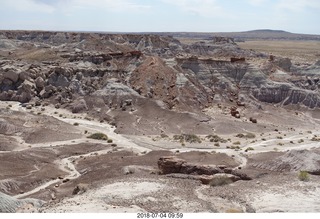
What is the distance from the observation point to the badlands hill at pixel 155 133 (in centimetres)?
2336

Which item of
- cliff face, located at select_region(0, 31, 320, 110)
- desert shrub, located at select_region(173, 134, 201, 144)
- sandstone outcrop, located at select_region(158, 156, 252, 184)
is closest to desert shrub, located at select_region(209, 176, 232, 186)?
sandstone outcrop, located at select_region(158, 156, 252, 184)

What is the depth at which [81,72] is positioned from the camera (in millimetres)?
66938

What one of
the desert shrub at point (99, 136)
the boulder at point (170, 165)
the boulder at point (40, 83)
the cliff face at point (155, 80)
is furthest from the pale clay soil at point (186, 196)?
the boulder at point (40, 83)

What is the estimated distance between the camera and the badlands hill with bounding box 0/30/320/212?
76.6 ft

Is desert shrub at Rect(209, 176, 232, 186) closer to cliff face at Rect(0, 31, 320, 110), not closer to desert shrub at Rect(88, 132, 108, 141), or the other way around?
desert shrub at Rect(88, 132, 108, 141)

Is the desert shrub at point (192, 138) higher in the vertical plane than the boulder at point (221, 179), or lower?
lower

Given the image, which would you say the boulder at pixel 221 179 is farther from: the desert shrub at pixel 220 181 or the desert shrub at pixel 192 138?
the desert shrub at pixel 192 138

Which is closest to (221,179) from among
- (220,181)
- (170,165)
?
(220,181)

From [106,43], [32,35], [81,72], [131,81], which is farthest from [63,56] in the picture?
[32,35]

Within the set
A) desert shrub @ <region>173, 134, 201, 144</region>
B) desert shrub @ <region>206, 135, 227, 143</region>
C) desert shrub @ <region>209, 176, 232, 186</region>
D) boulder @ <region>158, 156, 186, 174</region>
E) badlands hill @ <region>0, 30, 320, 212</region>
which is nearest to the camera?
badlands hill @ <region>0, 30, 320, 212</region>

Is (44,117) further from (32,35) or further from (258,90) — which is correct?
(32,35)

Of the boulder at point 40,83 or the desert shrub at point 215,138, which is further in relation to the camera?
the boulder at point 40,83

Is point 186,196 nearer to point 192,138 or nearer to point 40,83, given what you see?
point 192,138

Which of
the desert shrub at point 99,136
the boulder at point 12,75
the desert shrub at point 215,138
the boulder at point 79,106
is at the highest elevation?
the boulder at point 12,75
